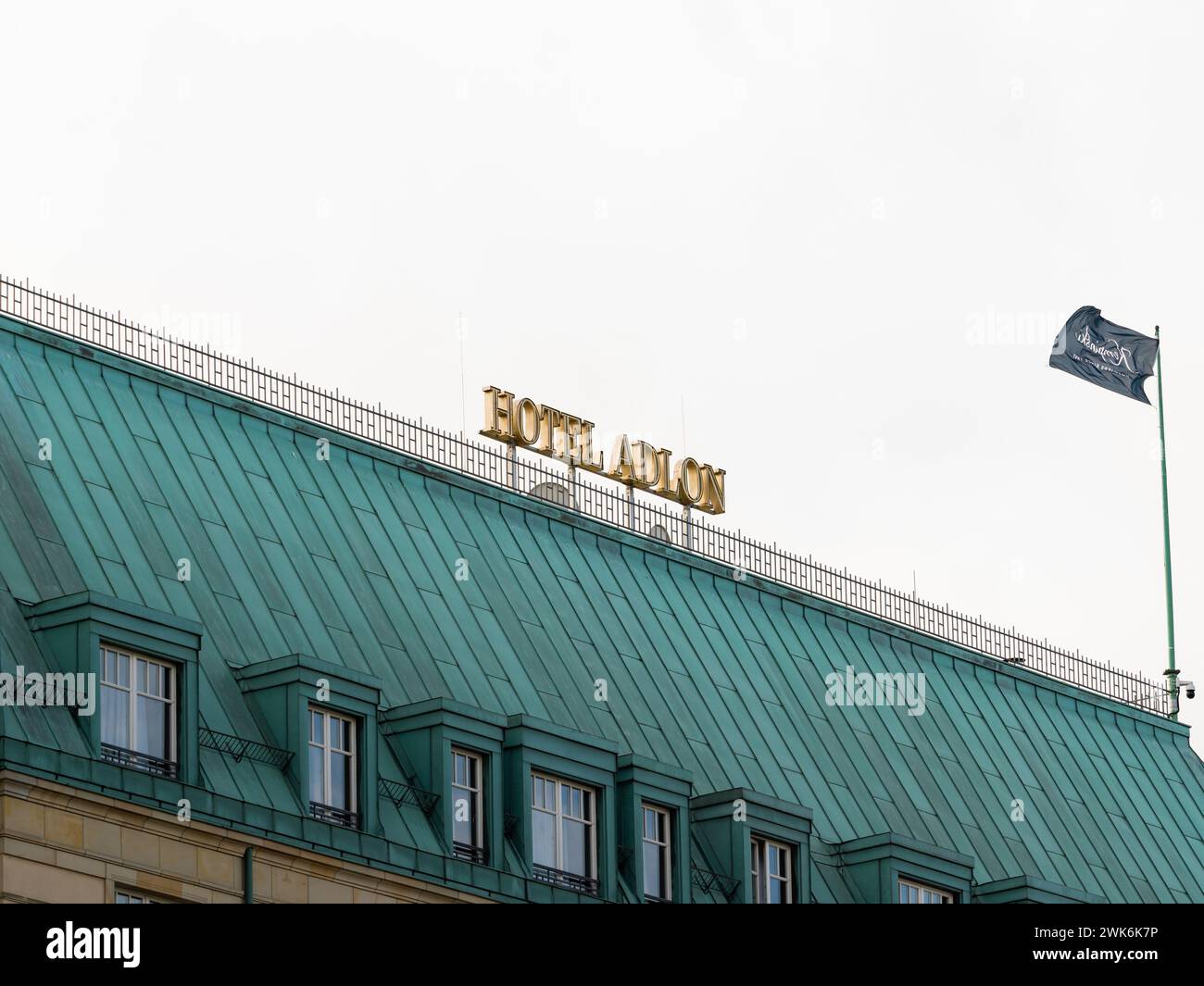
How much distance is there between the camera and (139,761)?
5972cm

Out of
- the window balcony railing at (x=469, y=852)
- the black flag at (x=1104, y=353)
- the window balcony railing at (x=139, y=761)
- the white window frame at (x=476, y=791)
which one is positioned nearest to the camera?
the window balcony railing at (x=139, y=761)

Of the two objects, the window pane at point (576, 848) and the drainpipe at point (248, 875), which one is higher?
the window pane at point (576, 848)

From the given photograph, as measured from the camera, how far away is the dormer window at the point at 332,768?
206 feet

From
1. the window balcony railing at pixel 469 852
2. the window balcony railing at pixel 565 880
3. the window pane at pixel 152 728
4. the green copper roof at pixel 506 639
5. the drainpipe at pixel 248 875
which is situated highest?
the green copper roof at pixel 506 639

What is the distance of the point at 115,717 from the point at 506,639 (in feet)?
44.9

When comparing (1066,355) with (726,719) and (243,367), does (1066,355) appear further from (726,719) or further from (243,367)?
(243,367)

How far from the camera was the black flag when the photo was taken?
322 feet

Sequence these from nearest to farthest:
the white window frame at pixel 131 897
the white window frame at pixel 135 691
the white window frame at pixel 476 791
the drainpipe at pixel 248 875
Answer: the white window frame at pixel 131 897, the drainpipe at pixel 248 875, the white window frame at pixel 135 691, the white window frame at pixel 476 791

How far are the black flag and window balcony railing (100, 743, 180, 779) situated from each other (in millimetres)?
44087

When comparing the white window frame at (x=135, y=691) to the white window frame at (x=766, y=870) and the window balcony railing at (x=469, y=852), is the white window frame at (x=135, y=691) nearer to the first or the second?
the window balcony railing at (x=469, y=852)

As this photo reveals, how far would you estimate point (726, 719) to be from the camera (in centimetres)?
7612

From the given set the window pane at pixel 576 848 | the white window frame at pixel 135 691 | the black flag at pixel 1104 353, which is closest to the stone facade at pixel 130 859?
the white window frame at pixel 135 691

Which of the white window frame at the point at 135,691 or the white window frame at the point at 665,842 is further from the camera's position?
the white window frame at the point at 665,842

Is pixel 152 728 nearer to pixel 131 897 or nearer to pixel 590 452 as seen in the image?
pixel 131 897
